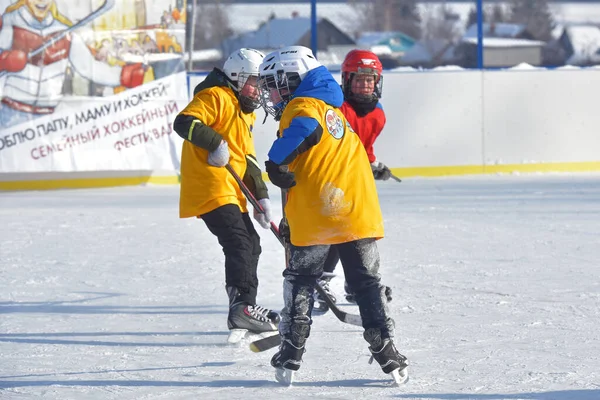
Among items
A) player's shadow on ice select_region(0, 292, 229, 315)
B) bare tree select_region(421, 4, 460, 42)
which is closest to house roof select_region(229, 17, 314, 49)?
bare tree select_region(421, 4, 460, 42)

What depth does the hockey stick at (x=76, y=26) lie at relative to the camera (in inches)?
399

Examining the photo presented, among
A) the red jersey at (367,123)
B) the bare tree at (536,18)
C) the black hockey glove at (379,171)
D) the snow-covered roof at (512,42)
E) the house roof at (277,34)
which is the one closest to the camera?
the red jersey at (367,123)

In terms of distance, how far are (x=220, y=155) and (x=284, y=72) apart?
0.70 meters

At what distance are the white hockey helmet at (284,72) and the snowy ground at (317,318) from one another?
3.36ft

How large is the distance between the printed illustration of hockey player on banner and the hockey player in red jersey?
552cm

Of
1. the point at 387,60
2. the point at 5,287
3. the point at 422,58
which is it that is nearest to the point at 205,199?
the point at 5,287

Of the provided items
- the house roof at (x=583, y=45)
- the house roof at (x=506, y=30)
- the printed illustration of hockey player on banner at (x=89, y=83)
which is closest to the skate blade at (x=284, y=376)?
the printed illustration of hockey player on banner at (x=89, y=83)

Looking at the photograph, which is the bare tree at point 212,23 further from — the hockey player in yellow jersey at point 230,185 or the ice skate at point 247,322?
the ice skate at point 247,322

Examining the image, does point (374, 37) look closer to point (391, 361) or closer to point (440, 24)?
point (440, 24)

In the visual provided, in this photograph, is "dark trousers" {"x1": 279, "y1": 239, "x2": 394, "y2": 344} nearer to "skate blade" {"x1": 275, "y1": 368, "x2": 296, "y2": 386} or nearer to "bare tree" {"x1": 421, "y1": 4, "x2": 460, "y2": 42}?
"skate blade" {"x1": 275, "y1": 368, "x2": 296, "y2": 386}

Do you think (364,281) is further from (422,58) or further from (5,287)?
(422,58)

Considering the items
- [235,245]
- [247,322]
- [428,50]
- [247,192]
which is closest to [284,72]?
[247,192]

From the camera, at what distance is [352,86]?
4910mm

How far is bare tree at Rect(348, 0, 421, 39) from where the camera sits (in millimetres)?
15747
